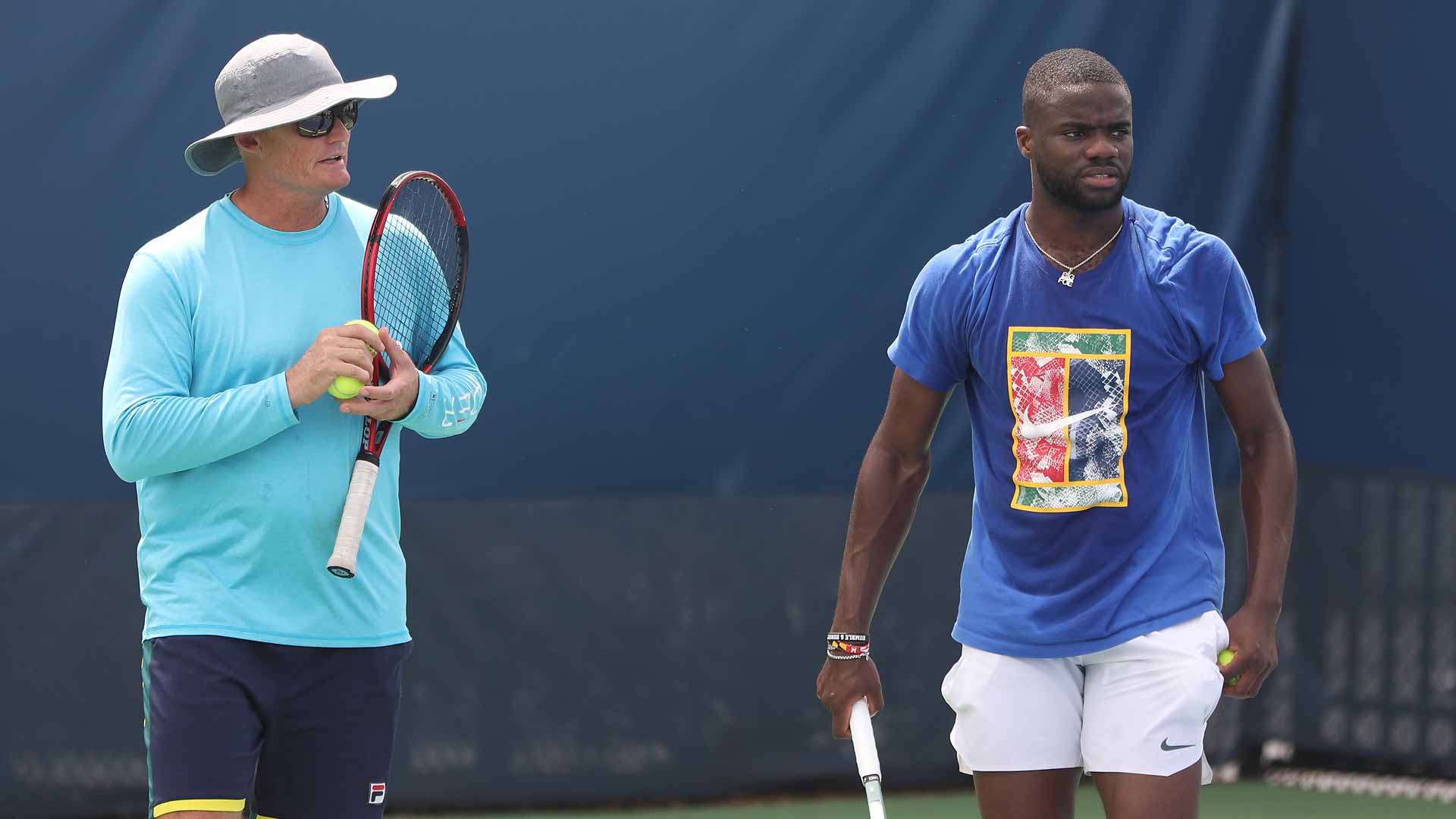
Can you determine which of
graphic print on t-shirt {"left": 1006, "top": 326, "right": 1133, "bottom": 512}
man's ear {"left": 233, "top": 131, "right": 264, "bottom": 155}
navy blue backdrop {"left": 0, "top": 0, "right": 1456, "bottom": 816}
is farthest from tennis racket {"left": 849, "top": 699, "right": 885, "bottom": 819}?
navy blue backdrop {"left": 0, "top": 0, "right": 1456, "bottom": 816}

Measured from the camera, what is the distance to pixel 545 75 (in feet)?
16.2

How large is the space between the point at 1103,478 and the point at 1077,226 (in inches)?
16.1

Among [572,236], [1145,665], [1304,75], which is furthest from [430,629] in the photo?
[1304,75]

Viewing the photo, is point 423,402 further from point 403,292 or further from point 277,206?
point 277,206

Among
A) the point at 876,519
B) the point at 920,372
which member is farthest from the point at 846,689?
the point at 920,372

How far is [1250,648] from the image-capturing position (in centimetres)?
277

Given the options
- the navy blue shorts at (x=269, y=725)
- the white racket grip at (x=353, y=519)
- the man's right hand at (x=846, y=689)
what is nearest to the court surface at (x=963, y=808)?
the man's right hand at (x=846, y=689)

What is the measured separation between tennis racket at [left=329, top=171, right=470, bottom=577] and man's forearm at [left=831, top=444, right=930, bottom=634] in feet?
2.50

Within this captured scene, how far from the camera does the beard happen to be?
2.80 m

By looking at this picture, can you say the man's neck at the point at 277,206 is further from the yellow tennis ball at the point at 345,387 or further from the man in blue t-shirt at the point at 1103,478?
the man in blue t-shirt at the point at 1103,478

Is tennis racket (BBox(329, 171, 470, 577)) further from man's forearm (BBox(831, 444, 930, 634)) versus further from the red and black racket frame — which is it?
man's forearm (BBox(831, 444, 930, 634))

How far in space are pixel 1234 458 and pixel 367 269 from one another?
11.2 feet

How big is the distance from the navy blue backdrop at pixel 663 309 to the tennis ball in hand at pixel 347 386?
221 centimetres

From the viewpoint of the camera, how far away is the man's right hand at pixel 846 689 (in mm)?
2982
